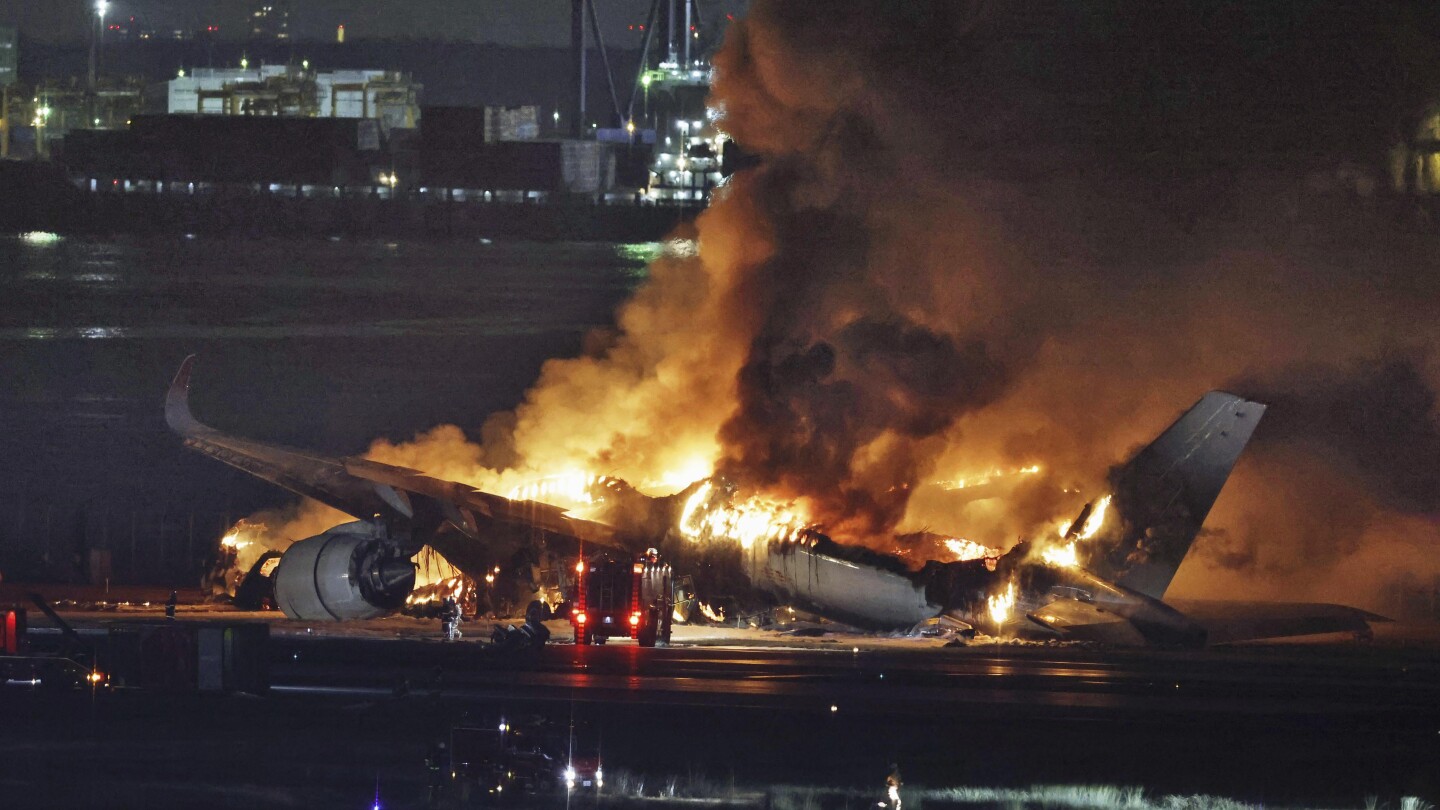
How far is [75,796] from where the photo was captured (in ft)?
72.8

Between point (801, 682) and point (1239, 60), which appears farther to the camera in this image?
point (1239, 60)

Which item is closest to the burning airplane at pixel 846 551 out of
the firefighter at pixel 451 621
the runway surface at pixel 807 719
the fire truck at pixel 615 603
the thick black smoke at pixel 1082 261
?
the runway surface at pixel 807 719

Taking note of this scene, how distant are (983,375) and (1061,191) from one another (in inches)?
271

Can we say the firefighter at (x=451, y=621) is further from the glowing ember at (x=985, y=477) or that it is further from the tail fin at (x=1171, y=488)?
the tail fin at (x=1171, y=488)

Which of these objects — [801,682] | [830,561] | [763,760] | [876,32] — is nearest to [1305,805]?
[763,760]

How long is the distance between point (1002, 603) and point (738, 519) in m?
6.22

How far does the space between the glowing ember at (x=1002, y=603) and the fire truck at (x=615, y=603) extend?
23.9ft

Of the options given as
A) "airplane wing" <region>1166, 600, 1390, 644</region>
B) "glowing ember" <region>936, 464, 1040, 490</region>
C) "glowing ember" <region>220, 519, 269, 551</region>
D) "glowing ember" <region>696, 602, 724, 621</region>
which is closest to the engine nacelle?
"glowing ember" <region>220, 519, 269, 551</region>

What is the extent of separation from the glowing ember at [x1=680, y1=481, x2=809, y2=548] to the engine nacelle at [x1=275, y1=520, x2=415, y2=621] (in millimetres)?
6842

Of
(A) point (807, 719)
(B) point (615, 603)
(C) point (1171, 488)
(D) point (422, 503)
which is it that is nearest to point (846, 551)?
(B) point (615, 603)

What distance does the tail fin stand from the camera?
35.6 meters

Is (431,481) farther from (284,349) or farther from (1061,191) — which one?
(284,349)

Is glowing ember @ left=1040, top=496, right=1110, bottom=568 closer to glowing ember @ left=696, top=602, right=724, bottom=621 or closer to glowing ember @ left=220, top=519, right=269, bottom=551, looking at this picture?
glowing ember @ left=696, top=602, right=724, bottom=621

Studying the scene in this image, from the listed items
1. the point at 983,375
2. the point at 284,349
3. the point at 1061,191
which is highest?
the point at 1061,191
